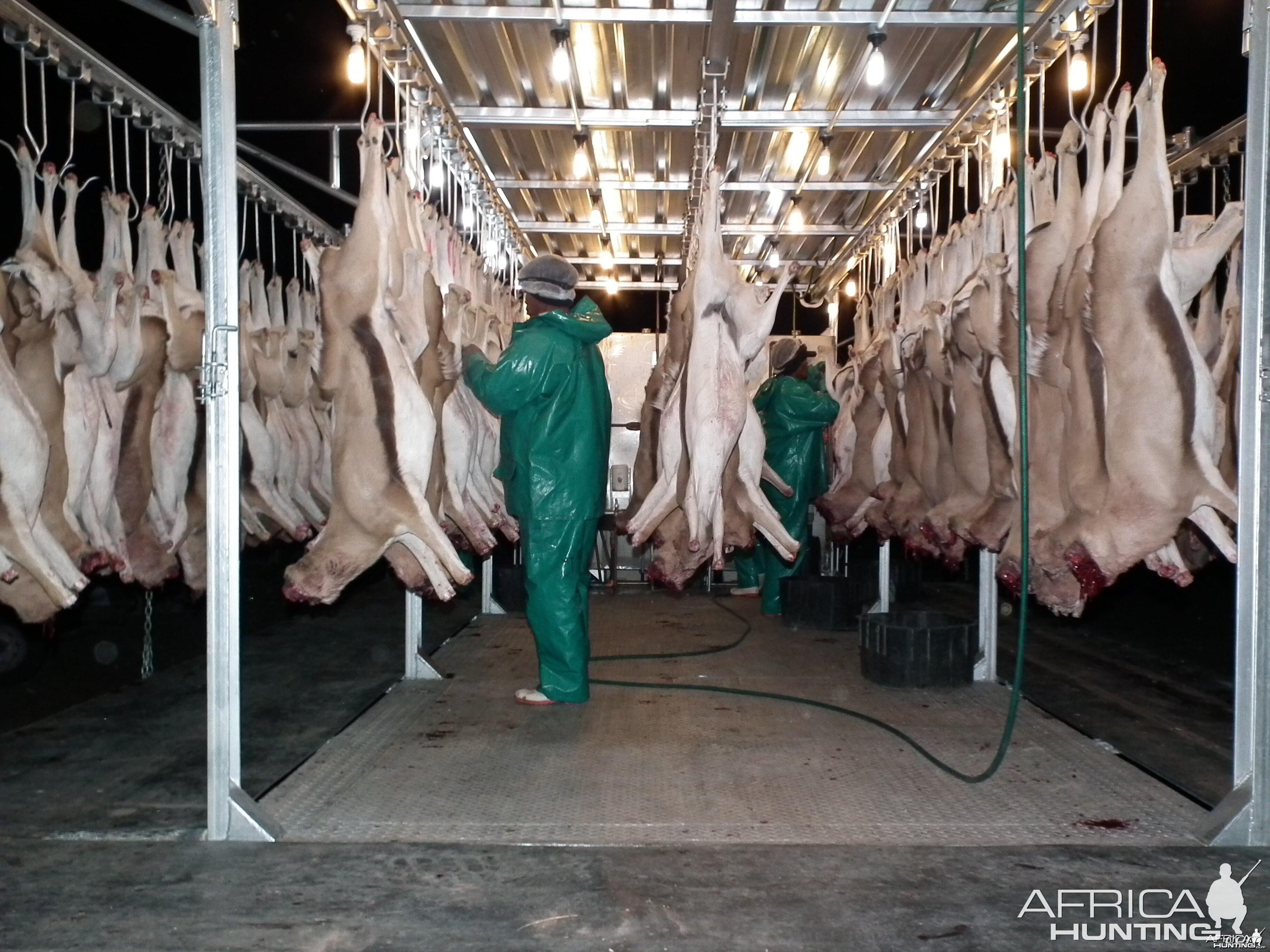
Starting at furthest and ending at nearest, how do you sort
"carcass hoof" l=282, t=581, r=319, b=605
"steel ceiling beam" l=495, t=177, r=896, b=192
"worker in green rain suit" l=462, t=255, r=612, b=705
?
"steel ceiling beam" l=495, t=177, r=896, b=192 < "worker in green rain suit" l=462, t=255, r=612, b=705 < "carcass hoof" l=282, t=581, r=319, b=605

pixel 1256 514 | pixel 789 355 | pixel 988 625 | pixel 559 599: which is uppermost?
pixel 789 355

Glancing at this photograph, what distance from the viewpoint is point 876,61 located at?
490 centimetres

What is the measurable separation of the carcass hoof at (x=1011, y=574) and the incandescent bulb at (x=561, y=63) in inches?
118

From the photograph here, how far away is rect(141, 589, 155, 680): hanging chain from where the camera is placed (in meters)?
6.41

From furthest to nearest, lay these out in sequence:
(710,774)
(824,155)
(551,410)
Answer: (824,155) → (551,410) → (710,774)

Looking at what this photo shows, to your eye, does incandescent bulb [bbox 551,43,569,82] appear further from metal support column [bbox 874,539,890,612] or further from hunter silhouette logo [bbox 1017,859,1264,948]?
metal support column [bbox 874,539,890,612]

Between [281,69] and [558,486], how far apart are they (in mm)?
4264

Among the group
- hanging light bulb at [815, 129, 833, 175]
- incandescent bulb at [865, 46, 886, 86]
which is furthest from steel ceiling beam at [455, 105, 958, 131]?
incandescent bulb at [865, 46, 886, 86]

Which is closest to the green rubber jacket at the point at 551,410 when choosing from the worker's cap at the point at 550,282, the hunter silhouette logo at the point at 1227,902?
the worker's cap at the point at 550,282

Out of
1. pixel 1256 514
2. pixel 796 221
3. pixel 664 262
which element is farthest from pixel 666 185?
pixel 1256 514

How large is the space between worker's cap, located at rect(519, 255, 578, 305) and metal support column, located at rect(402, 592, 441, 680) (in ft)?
6.31

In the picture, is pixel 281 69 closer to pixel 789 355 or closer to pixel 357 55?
pixel 357 55

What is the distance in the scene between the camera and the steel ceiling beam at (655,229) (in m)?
8.45

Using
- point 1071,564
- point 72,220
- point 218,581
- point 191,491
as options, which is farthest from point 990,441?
point 72,220
